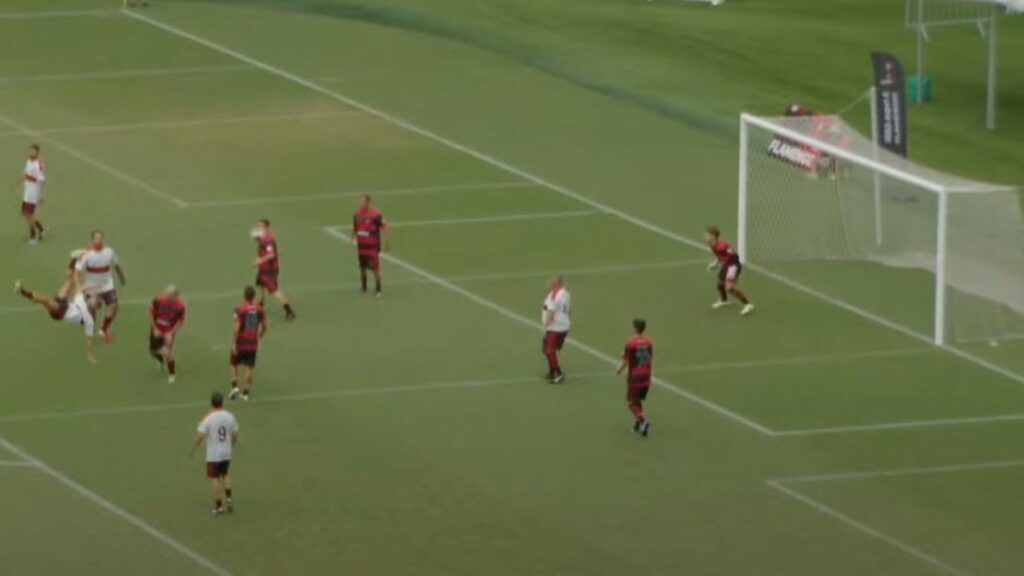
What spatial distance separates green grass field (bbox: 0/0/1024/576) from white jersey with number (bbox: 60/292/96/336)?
1.96ft

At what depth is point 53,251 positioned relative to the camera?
49812 mm

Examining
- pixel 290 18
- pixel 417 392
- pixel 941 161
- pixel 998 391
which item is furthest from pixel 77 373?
pixel 290 18

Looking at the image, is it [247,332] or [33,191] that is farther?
[33,191]

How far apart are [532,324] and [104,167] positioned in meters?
13.4

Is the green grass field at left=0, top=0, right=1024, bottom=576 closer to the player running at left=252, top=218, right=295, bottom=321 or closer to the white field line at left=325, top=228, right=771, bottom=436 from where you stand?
the white field line at left=325, top=228, right=771, bottom=436

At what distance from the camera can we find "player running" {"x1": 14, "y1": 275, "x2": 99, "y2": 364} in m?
43.3

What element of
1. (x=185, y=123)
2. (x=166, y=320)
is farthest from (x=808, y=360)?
(x=185, y=123)

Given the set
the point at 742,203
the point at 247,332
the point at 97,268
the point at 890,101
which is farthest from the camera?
the point at 890,101

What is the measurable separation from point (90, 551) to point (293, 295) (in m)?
12.1

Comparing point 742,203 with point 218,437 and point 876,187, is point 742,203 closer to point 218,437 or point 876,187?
point 876,187

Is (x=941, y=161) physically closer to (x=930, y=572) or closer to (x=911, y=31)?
(x=911, y=31)

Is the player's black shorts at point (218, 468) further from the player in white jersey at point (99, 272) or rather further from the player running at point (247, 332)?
the player in white jersey at point (99, 272)

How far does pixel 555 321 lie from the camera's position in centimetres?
4191

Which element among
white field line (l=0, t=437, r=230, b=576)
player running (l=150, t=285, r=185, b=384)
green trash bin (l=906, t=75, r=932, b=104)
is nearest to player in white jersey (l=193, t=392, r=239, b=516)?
white field line (l=0, t=437, r=230, b=576)
